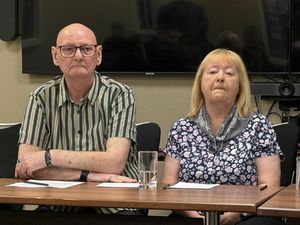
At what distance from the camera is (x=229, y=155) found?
287cm

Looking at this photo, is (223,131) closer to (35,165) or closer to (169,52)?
(35,165)

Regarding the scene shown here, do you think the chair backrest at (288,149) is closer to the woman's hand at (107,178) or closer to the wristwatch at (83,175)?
the woman's hand at (107,178)

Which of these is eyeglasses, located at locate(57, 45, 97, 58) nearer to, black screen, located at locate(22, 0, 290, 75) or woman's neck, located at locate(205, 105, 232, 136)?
woman's neck, located at locate(205, 105, 232, 136)

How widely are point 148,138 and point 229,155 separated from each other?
23.5 inches

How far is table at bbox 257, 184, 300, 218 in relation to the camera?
1.96 meters

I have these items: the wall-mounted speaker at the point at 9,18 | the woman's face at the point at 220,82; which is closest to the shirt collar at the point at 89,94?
the woman's face at the point at 220,82

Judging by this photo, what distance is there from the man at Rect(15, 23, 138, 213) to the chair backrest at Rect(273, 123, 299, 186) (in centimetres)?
73

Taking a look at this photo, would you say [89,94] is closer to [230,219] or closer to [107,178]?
[107,178]

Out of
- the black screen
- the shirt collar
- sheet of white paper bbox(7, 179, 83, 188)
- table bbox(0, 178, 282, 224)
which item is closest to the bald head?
the shirt collar

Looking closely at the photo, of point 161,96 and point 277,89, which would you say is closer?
point 277,89

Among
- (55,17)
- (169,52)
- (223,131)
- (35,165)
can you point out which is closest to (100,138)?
(35,165)

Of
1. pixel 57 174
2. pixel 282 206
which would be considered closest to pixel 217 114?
pixel 57 174

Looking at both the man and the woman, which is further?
the man

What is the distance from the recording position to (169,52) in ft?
14.5
